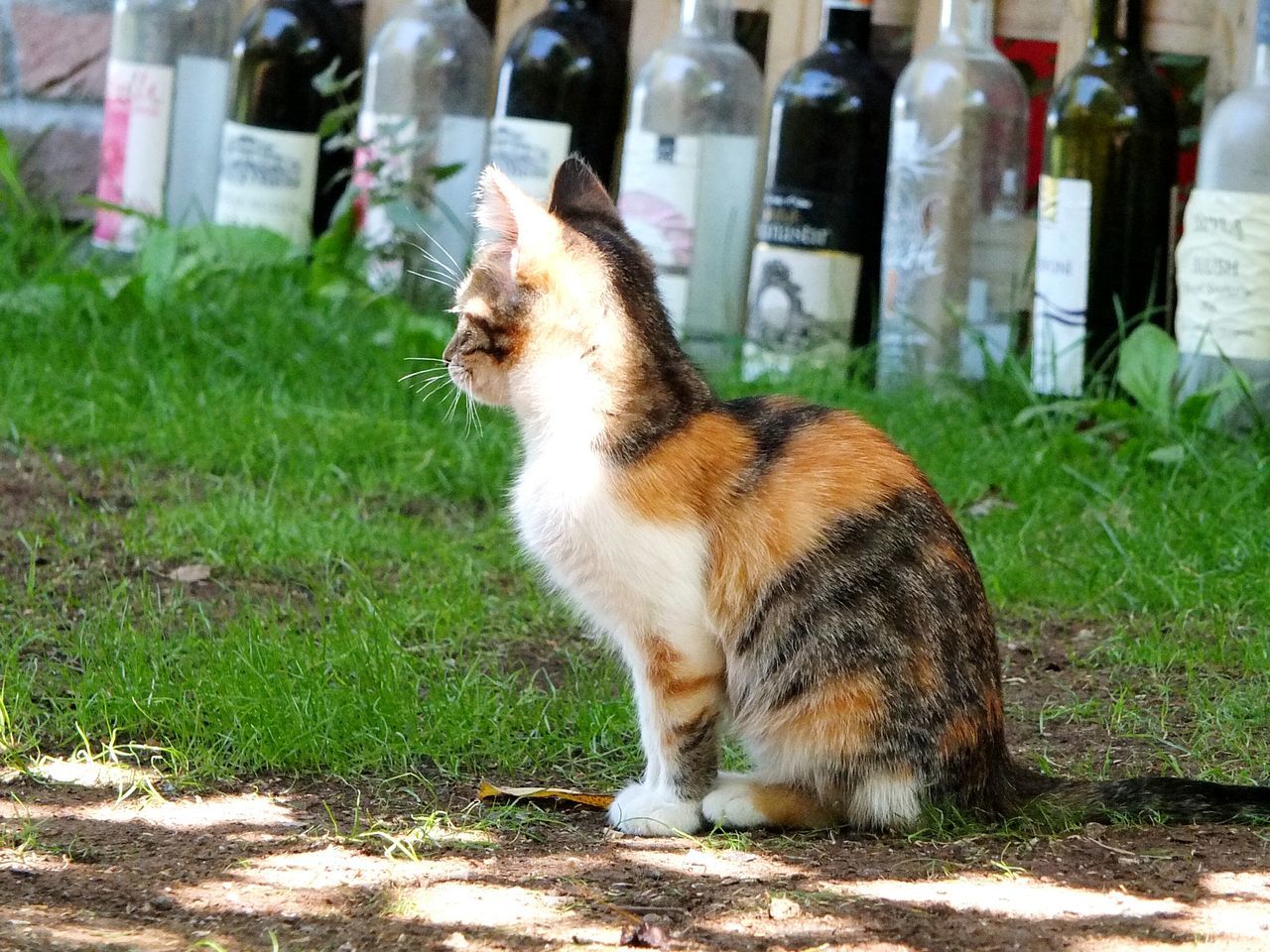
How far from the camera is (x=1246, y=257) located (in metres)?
4.30

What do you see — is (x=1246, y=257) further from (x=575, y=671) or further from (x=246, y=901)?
(x=246, y=901)

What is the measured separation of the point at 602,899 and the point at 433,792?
0.54 meters

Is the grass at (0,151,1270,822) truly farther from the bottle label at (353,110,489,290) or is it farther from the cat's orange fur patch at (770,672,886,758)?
the cat's orange fur patch at (770,672,886,758)

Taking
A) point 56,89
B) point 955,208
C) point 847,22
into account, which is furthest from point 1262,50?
point 56,89

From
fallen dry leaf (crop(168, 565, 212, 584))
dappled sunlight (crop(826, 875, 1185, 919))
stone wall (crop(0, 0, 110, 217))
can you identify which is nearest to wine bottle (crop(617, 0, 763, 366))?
fallen dry leaf (crop(168, 565, 212, 584))

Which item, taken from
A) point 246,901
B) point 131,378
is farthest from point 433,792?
point 131,378

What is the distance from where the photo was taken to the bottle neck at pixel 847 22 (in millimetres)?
4910

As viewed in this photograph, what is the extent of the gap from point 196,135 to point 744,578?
4112 mm

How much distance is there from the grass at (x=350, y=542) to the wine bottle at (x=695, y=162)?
0.66 metres

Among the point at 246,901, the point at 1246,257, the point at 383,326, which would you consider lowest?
the point at 246,901

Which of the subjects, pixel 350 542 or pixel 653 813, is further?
pixel 350 542

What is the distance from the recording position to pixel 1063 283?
460 centimetres

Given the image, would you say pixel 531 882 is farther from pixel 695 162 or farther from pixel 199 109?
pixel 199 109

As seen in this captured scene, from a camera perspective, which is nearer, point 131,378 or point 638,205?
point 131,378
